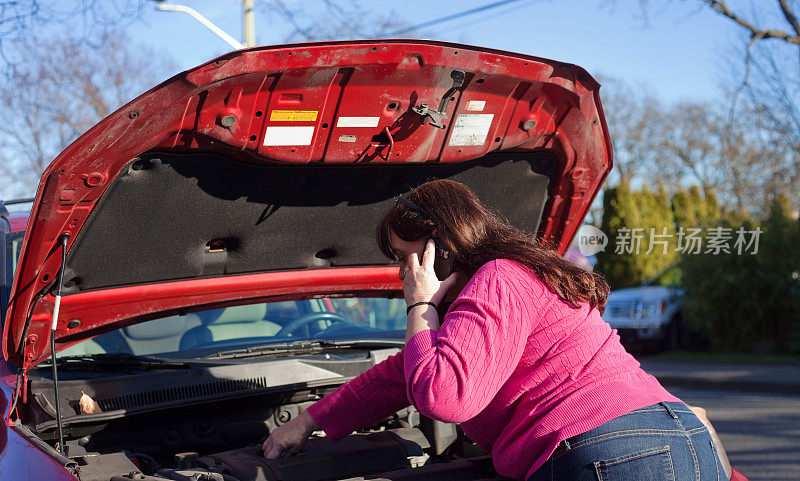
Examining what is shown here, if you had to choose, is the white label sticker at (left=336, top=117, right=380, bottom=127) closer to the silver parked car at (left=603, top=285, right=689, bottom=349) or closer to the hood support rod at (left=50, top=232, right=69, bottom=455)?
the hood support rod at (left=50, top=232, right=69, bottom=455)

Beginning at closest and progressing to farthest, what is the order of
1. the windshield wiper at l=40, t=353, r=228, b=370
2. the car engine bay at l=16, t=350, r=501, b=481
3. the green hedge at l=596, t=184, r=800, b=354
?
1. the car engine bay at l=16, t=350, r=501, b=481
2. the windshield wiper at l=40, t=353, r=228, b=370
3. the green hedge at l=596, t=184, r=800, b=354

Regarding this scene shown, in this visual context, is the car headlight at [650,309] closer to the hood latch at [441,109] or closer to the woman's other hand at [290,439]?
the hood latch at [441,109]

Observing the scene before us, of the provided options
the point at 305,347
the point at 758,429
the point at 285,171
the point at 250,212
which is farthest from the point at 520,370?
the point at 758,429

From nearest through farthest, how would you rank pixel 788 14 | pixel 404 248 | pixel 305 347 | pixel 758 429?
1. pixel 404 248
2. pixel 305 347
3. pixel 758 429
4. pixel 788 14

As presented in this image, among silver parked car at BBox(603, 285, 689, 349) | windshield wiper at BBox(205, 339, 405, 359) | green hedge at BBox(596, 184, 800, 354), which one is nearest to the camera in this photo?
windshield wiper at BBox(205, 339, 405, 359)

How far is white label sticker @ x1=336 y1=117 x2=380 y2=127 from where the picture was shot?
8.59 feet

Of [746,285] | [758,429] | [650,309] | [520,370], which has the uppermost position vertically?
[746,285]

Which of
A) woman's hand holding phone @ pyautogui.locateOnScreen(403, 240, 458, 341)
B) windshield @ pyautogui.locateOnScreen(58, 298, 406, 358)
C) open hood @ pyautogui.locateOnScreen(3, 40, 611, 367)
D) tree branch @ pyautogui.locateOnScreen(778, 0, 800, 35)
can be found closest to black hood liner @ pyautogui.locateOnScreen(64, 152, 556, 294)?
open hood @ pyautogui.locateOnScreen(3, 40, 611, 367)

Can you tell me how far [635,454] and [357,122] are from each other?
1.39m

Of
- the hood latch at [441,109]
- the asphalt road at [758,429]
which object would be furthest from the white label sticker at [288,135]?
the asphalt road at [758,429]

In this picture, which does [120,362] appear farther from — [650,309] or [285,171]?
[650,309]

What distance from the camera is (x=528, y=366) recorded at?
1.97m

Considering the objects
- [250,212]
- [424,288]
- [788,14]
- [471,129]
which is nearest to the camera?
[424,288]

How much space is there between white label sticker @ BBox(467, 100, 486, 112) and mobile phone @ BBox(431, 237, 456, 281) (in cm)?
72
